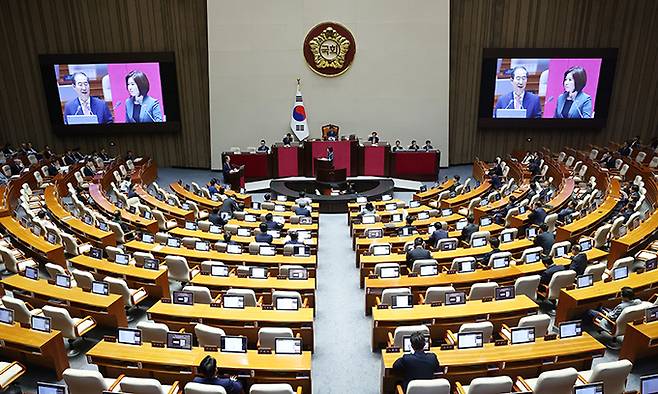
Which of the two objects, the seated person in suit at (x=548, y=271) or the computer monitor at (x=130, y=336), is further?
the seated person in suit at (x=548, y=271)

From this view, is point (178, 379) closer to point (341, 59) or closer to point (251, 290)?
point (251, 290)

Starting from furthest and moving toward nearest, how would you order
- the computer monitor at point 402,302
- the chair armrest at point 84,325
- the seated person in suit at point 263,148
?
the seated person in suit at point 263,148, the computer monitor at point 402,302, the chair armrest at point 84,325

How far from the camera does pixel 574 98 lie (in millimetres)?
21297

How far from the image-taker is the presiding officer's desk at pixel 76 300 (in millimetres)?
8086

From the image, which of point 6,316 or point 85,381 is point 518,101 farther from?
point 85,381

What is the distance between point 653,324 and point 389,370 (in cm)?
385

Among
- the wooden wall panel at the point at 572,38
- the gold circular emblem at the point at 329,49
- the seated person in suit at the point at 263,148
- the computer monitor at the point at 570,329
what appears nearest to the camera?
the computer monitor at the point at 570,329

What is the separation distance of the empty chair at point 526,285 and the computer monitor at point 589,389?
3.07 m

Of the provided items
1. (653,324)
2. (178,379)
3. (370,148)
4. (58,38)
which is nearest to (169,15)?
(58,38)

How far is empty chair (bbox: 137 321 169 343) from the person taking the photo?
684 cm

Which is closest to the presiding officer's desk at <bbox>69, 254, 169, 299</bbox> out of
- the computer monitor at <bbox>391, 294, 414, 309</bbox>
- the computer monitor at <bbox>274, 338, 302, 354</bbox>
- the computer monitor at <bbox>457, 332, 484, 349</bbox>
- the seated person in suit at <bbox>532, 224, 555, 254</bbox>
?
the computer monitor at <bbox>274, 338, 302, 354</bbox>

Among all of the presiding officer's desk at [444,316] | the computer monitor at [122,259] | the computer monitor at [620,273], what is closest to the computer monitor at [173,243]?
the computer monitor at [122,259]

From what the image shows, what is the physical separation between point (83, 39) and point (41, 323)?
17207 mm

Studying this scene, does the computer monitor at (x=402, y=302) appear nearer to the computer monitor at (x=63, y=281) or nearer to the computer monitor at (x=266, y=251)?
the computer monitor at (x=266, y=251)
